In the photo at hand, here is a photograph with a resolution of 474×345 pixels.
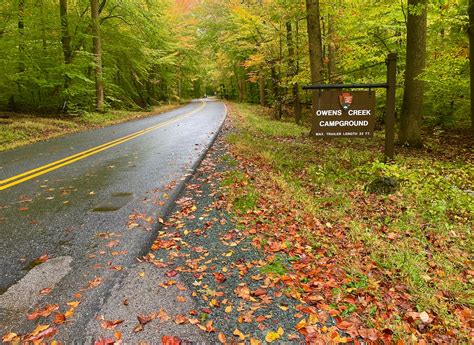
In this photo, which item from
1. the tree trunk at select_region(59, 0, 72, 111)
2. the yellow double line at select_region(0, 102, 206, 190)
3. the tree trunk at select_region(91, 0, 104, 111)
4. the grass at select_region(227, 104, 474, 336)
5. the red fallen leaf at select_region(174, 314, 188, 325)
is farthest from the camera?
the tree trunk at select_region(91, 0, 104, 111)

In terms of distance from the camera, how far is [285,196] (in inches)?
234

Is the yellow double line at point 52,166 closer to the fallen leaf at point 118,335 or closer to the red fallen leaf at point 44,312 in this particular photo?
the red fallen leaf at point 44,312

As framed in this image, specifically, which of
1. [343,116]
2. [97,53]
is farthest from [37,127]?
[343,116]

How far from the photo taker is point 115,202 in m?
5.22

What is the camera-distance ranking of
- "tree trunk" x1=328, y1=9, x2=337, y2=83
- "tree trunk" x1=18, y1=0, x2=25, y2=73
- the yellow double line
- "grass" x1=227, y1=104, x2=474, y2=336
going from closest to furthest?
"grass" x1=227, y1=104, x2=474, y2=336 → the yellow double line → "tree trunk" x1=18, y1=0, x2=25, y2=73 → "tree trunk" x1=328, y1=9, x2=337, y2=83

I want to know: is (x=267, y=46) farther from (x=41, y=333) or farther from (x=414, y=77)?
(x=41, y=333)

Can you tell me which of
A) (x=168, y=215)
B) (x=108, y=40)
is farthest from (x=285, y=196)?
(x=108, y=40)

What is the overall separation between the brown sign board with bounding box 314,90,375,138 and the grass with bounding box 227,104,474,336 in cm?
89

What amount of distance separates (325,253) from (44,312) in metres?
3.02

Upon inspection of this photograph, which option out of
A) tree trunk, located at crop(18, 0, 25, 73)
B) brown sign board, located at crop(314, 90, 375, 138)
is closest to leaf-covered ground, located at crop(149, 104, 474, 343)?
brown sign board, located at crop(314, 90, 375, 138)

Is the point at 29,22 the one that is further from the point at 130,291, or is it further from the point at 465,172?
the point at 465,172

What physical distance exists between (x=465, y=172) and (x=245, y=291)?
670 centimetres

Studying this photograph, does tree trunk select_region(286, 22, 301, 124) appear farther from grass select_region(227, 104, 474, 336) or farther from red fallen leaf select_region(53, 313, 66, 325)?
red fallen leaf select_region(53, 313, 66, 325)

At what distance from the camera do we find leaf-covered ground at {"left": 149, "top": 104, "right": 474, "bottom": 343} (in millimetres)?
2914
